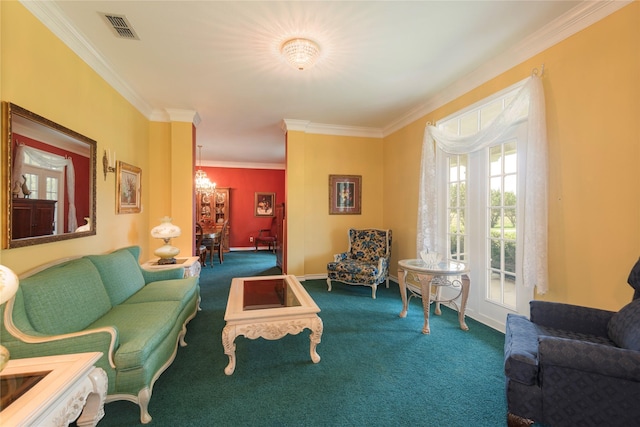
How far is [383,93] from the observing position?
12.4ft

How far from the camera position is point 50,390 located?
1.07m

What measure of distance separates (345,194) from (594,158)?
356 cm

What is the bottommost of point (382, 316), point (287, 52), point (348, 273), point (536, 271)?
point (382, 316)

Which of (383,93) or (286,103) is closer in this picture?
(383,93)

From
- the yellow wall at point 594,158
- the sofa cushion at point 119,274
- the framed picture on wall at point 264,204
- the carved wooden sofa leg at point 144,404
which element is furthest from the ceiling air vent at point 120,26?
the framed picture on wall at point 264,204

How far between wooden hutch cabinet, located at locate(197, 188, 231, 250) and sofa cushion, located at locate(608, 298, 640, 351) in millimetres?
8222

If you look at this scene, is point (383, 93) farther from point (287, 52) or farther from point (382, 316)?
point (382, 316)

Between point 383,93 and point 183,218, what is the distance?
3579 millimetres

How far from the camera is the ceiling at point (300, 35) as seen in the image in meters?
2.19

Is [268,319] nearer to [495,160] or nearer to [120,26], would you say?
[120,26]

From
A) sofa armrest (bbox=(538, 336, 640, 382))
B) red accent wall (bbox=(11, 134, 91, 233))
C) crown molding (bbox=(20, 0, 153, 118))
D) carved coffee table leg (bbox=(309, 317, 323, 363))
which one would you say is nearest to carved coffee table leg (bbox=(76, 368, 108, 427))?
carved coffee table leg (bbox=(309, 317, 323, 363))

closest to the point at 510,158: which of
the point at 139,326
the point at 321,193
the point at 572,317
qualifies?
the point at 572,317

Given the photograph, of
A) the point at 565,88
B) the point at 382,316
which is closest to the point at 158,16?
the point at 565,88

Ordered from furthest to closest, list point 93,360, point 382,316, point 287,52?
1. point 382,316
2. point 287,52
3. point 93,360
